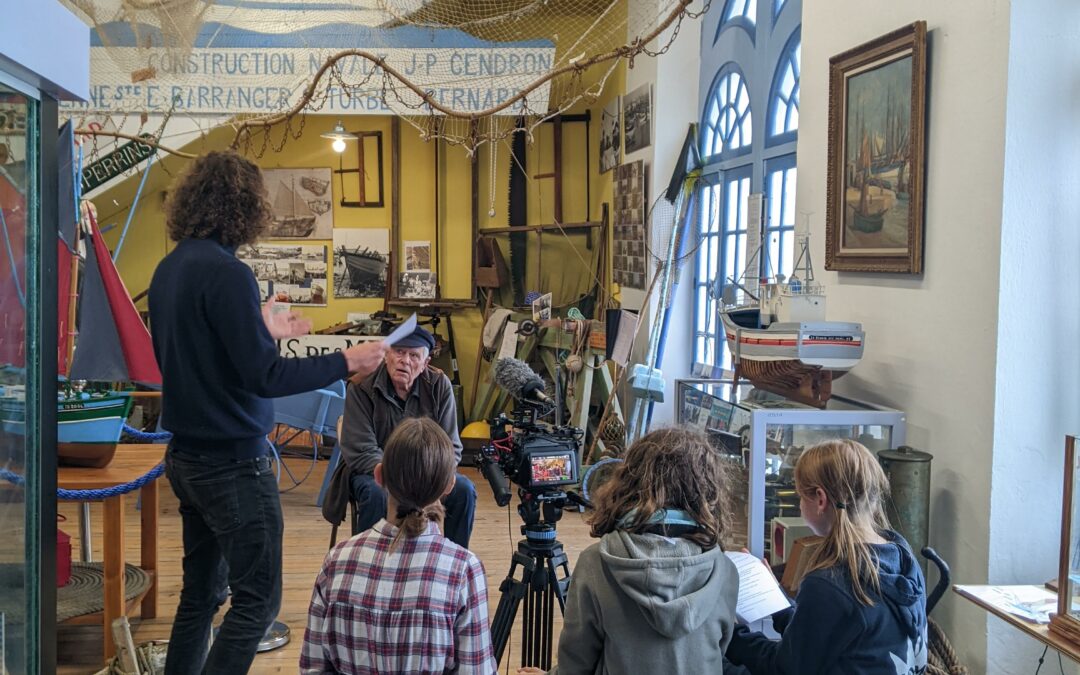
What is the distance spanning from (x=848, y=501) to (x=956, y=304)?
3.81 ft

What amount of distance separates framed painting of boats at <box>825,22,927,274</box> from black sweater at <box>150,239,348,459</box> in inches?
69.2

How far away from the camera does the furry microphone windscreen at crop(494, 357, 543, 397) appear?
3.03 metres

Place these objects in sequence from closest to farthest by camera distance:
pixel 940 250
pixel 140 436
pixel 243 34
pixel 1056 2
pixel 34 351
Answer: pixel 34 351 → pixel 1056 2 → pixel 940 250 → pixel 140 436 → pixel 243 34

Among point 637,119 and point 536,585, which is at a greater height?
point 637,119

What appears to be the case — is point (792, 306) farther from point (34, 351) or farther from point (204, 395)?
point (34, 351)

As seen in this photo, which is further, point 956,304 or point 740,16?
point 740,16

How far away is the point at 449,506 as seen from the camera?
372 centimetres

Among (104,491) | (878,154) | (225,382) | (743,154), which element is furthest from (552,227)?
(225,382)

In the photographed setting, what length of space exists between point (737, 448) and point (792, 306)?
1.56 ft

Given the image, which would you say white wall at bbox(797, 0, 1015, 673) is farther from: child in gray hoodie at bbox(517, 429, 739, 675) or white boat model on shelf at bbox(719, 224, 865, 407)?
child in gray hoodie at bbox(517, 429, 739, 675)

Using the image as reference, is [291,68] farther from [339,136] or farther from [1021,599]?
[1021,599]

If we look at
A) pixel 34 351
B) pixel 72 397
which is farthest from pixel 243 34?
pixel 34 351

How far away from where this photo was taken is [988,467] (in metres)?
2.76

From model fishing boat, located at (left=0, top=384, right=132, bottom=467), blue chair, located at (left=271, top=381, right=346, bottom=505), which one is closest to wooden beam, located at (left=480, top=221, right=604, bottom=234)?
blue chair, located at (left=271, top=381, right=346, bottom=505)
